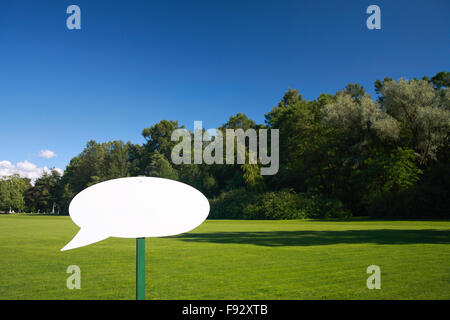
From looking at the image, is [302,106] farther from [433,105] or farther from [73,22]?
[73,22]

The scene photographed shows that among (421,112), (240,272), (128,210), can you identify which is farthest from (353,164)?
(128,210)

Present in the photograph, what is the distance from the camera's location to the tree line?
3162 cm

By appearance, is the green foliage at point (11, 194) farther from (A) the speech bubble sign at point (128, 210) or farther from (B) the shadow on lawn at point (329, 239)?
(A) the speech bubble sign at point (128, 210)

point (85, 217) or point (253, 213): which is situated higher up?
point (85, 217)

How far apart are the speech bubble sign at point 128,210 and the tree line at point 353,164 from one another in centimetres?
3204

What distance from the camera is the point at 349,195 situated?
3922 centimetres

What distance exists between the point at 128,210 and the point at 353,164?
38.5m

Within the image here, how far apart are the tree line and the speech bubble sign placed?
32.0 metres

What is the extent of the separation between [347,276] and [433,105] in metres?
31.2

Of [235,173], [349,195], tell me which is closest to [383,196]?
[349,195]

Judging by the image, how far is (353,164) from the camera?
123 feet

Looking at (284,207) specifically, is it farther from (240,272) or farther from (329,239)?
(240,272)

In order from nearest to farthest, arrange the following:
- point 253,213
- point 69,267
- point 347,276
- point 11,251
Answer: point 347,276
point 69,267
point 11,251
point 253,213

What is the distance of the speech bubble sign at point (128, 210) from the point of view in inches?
60.5
